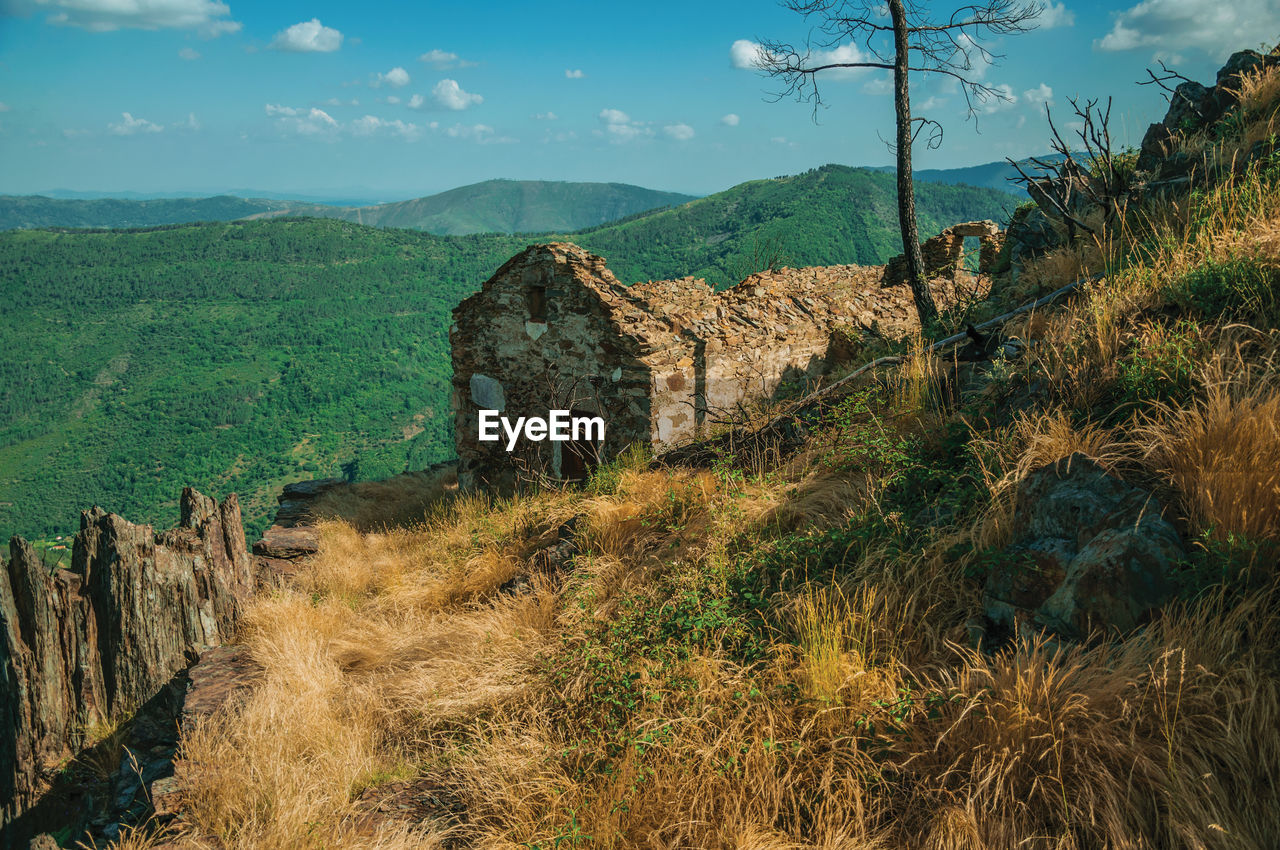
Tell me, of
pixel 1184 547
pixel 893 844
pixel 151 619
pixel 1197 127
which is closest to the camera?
pixel 893 844

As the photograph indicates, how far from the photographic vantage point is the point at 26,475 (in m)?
73.7

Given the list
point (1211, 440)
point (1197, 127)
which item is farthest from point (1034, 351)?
point (1197, 127)

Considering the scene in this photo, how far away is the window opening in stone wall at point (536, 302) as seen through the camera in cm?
1043

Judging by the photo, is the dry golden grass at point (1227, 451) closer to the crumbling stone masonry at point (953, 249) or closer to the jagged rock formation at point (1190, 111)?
the jagged rock formation at point (1190, 111)

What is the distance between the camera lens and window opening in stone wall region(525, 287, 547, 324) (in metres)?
10.4

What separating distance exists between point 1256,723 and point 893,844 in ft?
4.06

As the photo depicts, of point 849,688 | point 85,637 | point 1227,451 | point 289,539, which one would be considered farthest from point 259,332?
point 1227,451

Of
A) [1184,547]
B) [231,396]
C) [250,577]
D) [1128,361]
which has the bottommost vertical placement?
[231,396]

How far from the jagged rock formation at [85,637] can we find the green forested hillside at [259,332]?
5279 centimetres

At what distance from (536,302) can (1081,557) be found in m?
8.73

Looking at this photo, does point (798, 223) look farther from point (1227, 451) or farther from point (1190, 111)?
point (1227, 451)

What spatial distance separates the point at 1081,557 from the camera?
284 centimetres

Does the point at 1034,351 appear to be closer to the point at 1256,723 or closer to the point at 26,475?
the point at 1256,723

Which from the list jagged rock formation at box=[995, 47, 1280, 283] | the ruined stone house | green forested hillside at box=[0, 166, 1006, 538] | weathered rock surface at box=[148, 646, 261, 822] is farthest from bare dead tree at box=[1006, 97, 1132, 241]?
green forested hillside at box=[0, 166, 1006, 538]
